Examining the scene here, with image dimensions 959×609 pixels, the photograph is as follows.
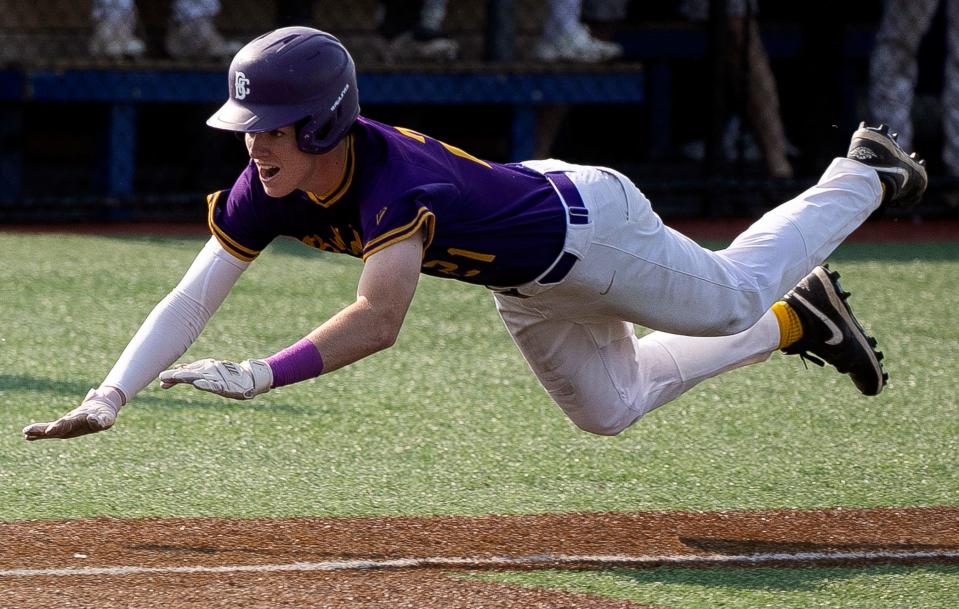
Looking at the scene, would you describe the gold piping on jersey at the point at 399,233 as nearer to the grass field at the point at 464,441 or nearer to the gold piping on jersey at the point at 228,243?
the gold piping on jersey at the point at 228,243

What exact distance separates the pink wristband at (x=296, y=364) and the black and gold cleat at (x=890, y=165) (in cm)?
205

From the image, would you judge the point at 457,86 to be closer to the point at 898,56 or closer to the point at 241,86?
the point at 898,56

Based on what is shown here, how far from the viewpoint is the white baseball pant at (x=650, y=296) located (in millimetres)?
3764

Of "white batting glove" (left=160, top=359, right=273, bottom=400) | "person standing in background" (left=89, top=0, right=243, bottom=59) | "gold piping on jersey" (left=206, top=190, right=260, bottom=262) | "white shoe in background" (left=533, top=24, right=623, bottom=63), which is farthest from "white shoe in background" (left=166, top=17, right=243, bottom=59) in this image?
"white batting glove" (left=160, top=359, right=273, bottom=400)

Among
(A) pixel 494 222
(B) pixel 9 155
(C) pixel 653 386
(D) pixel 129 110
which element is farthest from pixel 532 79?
(A) pixel 494 222

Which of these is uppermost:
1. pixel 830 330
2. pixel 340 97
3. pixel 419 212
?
pixel 340 97

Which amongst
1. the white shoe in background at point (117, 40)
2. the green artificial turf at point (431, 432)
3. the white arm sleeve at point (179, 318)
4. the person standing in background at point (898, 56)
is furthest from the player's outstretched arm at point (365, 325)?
the person standing in background at point (898, 56)

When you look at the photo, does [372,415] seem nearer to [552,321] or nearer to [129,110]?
[552,321]

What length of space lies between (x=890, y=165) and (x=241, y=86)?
2.16m

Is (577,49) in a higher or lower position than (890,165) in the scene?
lower

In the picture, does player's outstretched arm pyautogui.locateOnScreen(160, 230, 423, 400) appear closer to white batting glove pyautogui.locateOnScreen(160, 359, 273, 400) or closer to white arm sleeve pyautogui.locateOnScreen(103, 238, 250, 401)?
white batting glove pyautogui.locateOnScreen(160, 359, 273, 400)

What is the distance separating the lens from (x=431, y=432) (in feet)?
16.1

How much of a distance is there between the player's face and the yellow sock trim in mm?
1758

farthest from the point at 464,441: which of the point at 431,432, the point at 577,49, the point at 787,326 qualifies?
the point at 577,49
